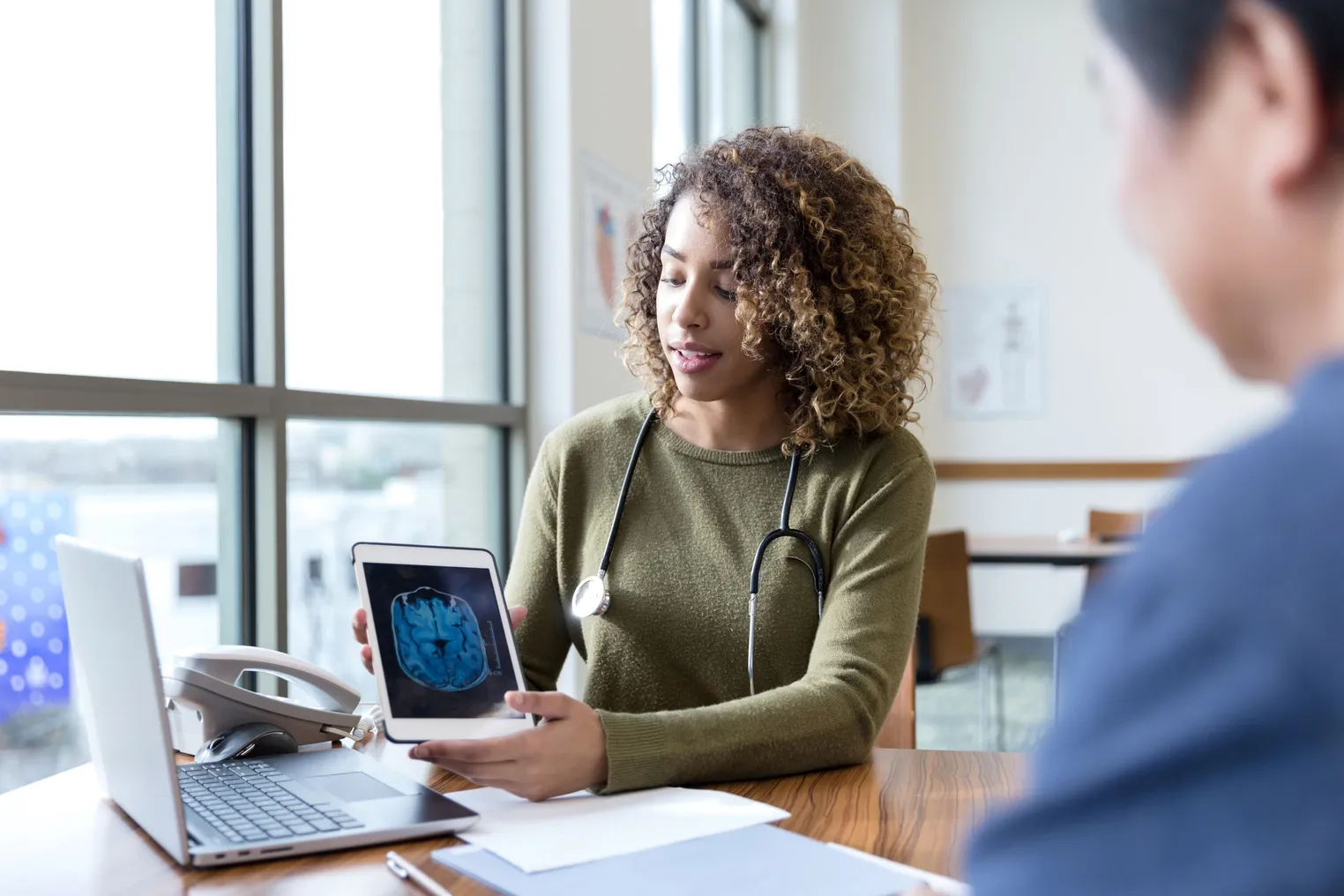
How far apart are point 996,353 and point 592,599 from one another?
5.00m

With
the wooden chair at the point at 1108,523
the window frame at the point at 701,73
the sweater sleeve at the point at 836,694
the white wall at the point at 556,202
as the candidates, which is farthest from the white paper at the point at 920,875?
the window frame at the point at 701,73

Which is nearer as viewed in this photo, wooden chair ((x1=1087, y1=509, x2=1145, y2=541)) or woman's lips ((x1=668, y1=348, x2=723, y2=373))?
woman's lips ((x1=668, y1=348, x2=723, y2=373))

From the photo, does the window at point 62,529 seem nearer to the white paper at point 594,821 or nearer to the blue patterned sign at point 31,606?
the blue patterned sign at point 31,606

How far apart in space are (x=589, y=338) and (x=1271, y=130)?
110 inches

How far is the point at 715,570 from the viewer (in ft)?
4.71

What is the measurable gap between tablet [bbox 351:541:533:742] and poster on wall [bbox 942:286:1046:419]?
5209 millimetres

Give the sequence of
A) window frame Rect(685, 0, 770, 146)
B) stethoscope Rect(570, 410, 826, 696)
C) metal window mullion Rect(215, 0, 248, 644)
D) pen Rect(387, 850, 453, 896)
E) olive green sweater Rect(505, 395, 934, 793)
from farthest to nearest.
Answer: window frame Rect(685, 0, 770, 146)
metal window mullion Rect(215, 0, 248, 644)
stethoscope Rect(570, 410, 826, 696)
olive green sweater Rect(505, 395, 934, 793)
pen Rect(387, 850, 453, 896)

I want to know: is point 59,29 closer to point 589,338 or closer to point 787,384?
point 787,384

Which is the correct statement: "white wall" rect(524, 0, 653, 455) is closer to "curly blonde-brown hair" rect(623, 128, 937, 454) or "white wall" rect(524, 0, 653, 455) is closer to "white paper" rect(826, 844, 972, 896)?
"curly blonde-brown hair" rect(623, 128, 937, 454)

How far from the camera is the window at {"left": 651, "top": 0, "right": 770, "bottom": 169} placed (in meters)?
4.29

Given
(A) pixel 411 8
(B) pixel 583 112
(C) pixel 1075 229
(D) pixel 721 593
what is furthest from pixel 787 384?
(C) pixel 1075 229

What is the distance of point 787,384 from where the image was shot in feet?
5.09

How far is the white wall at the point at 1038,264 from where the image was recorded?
5898 millimetres

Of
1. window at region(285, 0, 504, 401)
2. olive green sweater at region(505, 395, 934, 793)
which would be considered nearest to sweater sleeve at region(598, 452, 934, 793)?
olive green sweater at region(505, 395, 934, 793)
